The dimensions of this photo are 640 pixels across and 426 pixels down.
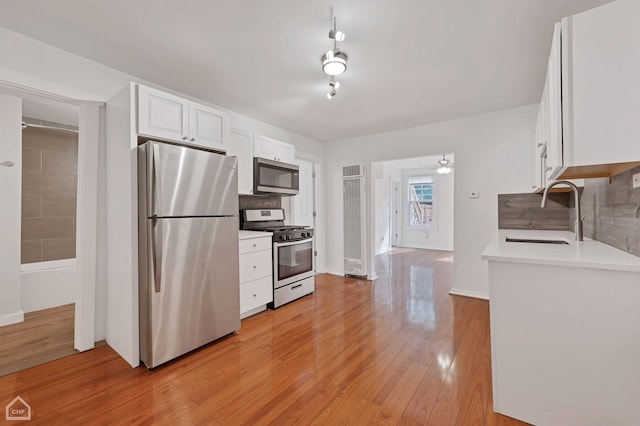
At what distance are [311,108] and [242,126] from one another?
0.95 meters

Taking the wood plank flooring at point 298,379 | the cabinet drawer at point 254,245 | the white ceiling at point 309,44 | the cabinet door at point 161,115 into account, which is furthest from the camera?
the cabinet drawer at point 254,245

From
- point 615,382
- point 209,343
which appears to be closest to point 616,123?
point 615,382

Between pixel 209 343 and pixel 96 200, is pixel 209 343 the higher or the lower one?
the lower one

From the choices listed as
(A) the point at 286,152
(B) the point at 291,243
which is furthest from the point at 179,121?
(B) the point at 291,243

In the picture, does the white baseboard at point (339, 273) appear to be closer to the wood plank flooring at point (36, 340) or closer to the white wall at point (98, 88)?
the white wall at point (98, 88)

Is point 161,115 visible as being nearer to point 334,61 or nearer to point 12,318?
point 334,61

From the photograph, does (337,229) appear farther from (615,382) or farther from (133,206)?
(615,382)

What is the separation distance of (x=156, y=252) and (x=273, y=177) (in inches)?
72.9

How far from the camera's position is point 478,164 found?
3.60m

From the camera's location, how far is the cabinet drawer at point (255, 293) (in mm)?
2838

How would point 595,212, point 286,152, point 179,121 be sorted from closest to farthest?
point 595,212
point 179,121
point 286,152

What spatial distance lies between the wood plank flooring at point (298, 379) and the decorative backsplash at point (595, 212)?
1.19m

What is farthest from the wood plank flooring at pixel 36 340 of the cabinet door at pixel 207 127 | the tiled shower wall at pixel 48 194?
the cabinet door at pixel 207 127

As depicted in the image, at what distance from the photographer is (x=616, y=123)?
114cm
